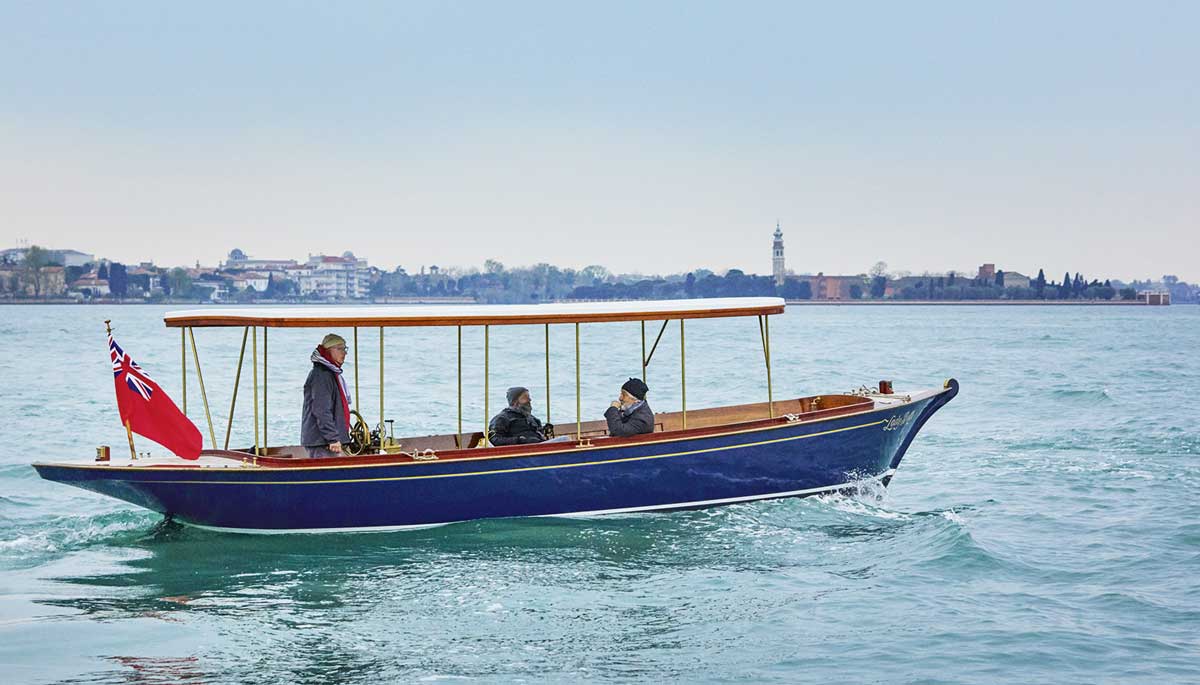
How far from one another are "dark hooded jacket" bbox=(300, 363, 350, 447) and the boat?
9.8 inches

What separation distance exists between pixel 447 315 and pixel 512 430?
166 centimetres

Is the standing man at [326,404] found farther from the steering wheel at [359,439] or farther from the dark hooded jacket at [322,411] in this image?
the steering wheel at [359,439]

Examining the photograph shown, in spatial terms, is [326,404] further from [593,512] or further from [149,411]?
[593,512]

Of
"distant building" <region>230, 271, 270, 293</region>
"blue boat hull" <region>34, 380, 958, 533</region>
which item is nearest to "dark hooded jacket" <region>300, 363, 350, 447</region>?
"blue boat hull" <region>34, 380, 958, 533</region>

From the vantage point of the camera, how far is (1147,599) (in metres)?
12.3

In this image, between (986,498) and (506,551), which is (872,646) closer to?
(506,551)

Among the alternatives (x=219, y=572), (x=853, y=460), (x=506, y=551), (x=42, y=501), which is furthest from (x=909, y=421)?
(x=42, y=501)

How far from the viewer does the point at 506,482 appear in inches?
545

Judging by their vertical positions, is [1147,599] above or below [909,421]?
below

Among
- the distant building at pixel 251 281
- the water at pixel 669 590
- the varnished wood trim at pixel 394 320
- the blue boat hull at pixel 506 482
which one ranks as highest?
the distant building at pixel 251 281

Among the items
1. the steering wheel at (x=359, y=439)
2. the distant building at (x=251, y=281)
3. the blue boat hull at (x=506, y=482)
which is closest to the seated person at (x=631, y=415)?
the blue boat hull at (x=506, y=482)

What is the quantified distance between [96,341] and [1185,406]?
197 feet

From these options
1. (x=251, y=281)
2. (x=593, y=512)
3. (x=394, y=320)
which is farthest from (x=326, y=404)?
(x=251, y=281)

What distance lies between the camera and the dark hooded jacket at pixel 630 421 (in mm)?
14352
